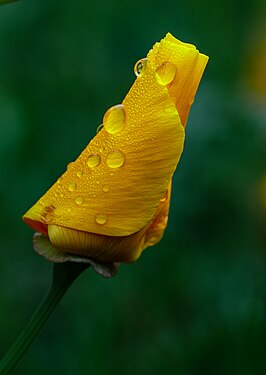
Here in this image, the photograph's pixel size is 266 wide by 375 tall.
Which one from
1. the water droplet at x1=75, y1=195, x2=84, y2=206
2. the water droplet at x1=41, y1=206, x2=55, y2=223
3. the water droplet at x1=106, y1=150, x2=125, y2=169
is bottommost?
the water droplet at x1=41, y1=206, x2=55, y2=223

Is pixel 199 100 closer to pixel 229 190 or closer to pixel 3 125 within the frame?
pixel 229 190

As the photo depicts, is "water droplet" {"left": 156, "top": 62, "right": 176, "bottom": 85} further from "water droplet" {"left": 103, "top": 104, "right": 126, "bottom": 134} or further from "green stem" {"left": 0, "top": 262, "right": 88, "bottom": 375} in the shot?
"green stem" {"left": 0, "top": 262, "right": 88, "bottom": 375}

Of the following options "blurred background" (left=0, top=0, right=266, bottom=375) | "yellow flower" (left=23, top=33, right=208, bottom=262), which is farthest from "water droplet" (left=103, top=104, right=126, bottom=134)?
"blurred background" (left=0, top=0, right=266, bottom=375)

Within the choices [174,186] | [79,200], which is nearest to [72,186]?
[79,200]

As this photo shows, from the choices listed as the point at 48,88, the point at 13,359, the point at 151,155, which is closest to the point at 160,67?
the point at 151,155

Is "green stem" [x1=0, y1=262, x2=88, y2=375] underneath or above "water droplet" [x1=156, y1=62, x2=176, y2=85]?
underneath

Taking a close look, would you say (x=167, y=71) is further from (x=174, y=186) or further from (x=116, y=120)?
(x=174, y=186)

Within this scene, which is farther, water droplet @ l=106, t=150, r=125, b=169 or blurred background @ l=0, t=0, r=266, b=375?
blurred background @ l=0, t=0, r=266, b=375
